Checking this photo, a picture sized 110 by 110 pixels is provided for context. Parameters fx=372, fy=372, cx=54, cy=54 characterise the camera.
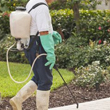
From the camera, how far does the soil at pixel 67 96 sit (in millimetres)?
5996

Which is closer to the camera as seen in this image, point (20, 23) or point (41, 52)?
point (20, 23)

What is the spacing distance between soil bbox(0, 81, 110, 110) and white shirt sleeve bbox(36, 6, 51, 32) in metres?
1.70

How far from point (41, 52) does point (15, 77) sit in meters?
3.47

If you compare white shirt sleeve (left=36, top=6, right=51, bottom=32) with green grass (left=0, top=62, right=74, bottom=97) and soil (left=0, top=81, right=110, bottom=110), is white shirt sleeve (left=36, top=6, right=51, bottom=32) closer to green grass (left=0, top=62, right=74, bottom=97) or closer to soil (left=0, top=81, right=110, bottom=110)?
soil (left=0, top=81, right=110, bottom=110)

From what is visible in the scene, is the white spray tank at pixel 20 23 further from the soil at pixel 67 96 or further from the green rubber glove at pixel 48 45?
the soil at pixel 67 96

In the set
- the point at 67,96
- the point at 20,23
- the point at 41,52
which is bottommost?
the point at 67,96

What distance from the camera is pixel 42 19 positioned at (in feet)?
15.2

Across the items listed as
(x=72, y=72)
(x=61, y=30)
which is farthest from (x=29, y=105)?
(x=61, y=30)

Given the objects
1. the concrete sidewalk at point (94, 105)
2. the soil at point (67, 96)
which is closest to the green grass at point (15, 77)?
the soil at point (67, 96)

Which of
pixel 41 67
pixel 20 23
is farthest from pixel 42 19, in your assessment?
pixel 41 67

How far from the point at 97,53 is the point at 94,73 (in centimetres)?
190

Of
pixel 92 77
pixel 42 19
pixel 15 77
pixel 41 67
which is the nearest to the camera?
pixel 42 19

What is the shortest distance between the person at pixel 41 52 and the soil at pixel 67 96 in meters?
0.79

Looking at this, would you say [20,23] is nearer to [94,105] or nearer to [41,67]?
[41,67]
